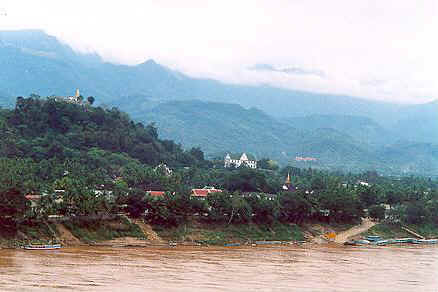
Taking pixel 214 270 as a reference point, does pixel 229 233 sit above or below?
above

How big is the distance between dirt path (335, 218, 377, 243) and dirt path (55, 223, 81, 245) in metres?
20.9

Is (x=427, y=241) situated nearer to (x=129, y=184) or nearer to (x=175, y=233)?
(x=175, y=233)

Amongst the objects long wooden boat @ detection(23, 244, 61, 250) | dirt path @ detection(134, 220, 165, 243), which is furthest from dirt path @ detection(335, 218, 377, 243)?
long wooden boat @ detection(23, 244, 61, 250)

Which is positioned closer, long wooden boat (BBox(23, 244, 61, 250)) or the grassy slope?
long wooden boat (BBox(23, 244, 61, 250))

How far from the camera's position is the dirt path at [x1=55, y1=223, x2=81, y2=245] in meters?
43.9

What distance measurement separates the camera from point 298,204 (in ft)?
182

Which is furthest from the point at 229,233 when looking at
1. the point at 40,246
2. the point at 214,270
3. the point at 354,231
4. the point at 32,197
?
the point at 40,246

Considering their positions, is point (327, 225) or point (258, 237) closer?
point (258, 237)

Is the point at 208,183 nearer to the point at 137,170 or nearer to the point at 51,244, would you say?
the point at 137,170

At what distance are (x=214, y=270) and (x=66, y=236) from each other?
11.9 meters

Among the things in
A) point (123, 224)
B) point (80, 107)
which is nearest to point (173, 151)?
point (80, 107)

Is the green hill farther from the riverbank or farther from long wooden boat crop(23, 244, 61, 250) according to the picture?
long wooden boat crop(23, 244, 61, 250)

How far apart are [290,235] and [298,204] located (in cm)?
310

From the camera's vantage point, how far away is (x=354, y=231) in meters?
57.2
